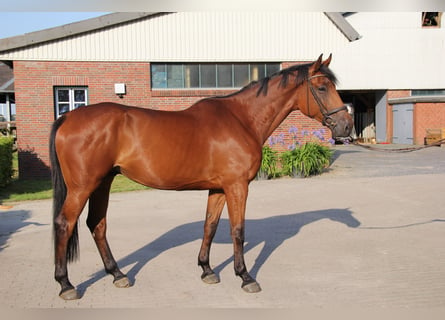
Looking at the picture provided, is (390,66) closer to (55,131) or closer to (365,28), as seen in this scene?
(365,28)

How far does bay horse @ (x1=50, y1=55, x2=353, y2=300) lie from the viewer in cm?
427

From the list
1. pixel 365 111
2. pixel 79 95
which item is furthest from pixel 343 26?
pixel 365 111

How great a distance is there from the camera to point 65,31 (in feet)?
47.5

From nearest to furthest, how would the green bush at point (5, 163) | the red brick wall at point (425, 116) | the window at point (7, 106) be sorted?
the green bush at point (5, 163) → the red brick wall at point (425, 116) → the window at point (7, 106)

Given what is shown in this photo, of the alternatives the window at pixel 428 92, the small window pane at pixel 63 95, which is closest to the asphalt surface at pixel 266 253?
the small window pane at pixel 63 95

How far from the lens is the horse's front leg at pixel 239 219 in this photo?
4449mm

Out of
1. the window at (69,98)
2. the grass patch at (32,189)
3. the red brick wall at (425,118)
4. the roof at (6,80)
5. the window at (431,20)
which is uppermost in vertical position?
the window at (431,20)

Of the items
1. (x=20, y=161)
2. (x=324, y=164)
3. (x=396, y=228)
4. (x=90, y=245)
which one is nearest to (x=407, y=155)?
(x=324, y=164)

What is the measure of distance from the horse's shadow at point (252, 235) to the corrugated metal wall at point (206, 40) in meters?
8.96

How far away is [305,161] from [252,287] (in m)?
9.67

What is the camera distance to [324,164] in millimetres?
14453

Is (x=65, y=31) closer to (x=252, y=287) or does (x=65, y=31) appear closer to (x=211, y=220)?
(x=211, y=220)

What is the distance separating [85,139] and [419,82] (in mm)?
27914

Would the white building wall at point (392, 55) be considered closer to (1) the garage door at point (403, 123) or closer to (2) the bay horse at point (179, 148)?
(1) the garage door at point (403, 123)
